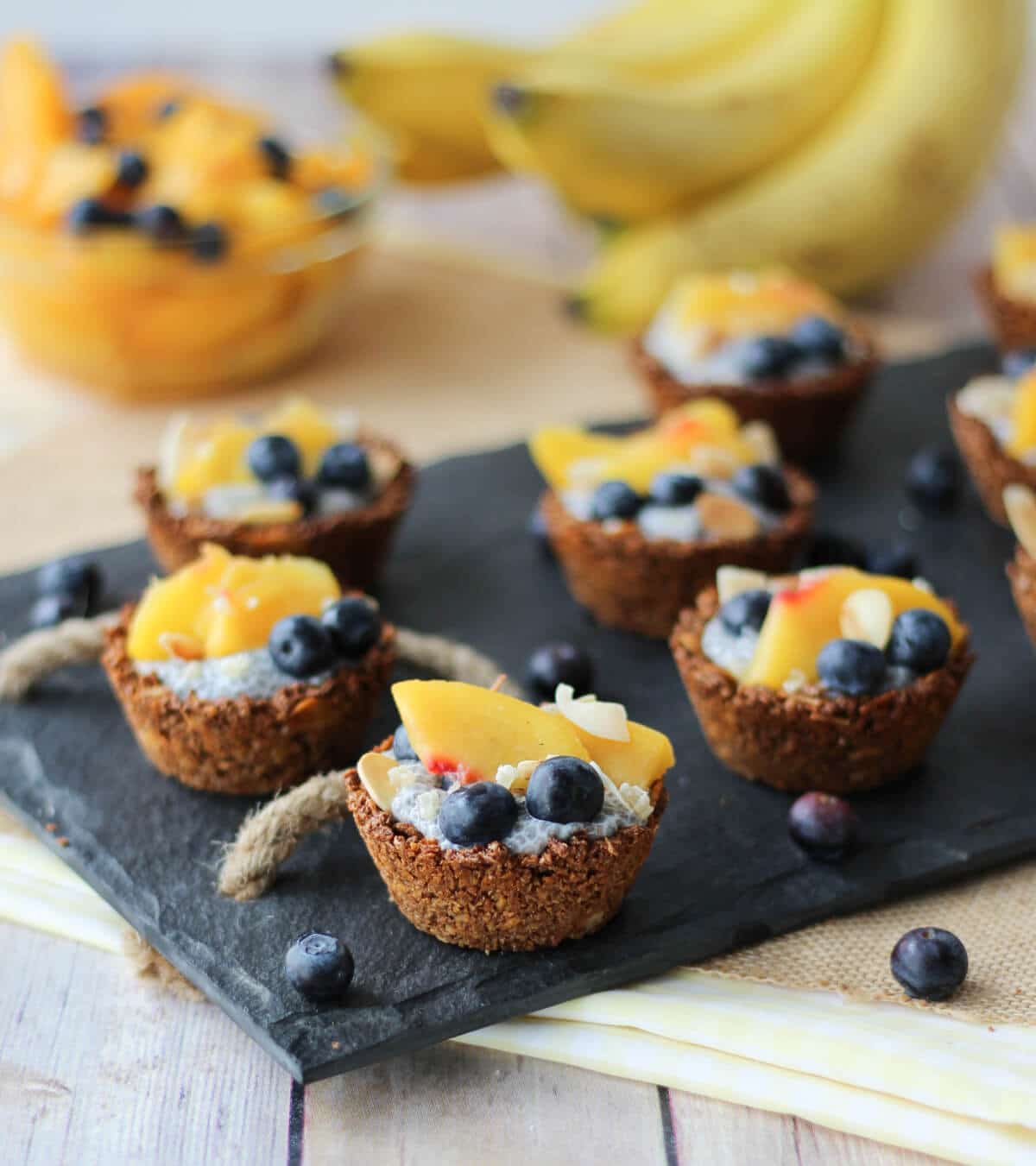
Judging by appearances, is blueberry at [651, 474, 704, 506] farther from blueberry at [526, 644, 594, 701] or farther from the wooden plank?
the wooden plank

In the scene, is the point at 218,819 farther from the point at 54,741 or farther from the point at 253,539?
the point at 253,539

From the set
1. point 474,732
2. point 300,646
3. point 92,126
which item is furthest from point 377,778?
point 92,126

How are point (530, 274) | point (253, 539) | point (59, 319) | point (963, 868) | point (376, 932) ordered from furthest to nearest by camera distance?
point (530, 274), point (59, 319), point (253, 539), point (963, 868), point (376, 932)

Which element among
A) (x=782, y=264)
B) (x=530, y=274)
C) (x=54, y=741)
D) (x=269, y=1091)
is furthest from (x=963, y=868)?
(x=530, y=274)

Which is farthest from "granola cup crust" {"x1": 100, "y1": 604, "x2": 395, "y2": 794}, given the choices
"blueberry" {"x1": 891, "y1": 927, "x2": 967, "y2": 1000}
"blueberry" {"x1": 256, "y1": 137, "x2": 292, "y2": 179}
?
"blueberry" {"x1": 256, "y1": 137, "x2": 292, "y2": 179}

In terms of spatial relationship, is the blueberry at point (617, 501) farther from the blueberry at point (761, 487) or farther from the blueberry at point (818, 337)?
the blueberry at point (818, 337)
